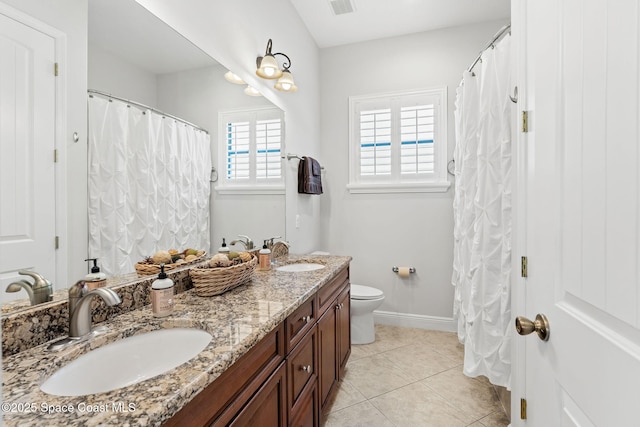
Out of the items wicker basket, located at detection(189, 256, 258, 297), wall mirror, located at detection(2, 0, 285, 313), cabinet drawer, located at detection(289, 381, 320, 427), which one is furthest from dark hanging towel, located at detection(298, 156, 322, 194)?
cabinet drawer, located at detection(289, 381, 320, 427)

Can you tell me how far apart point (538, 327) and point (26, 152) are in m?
1.46

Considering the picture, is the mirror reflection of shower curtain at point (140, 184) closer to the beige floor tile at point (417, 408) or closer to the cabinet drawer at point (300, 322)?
the cabinet drawer at point (300, 322)

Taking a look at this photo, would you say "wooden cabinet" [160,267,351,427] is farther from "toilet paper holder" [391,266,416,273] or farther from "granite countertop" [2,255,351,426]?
"toilet paper holder" [391,266,416,273]

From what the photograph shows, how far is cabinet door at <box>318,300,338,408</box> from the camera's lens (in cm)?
168

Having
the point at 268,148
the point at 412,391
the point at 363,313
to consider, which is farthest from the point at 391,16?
the point at 412,391

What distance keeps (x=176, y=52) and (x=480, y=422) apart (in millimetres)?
2525

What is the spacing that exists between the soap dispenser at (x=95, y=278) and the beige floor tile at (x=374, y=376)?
1.72 m

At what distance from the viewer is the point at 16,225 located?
0.83 meters

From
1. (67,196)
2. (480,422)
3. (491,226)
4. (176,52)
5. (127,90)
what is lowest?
(480,422)

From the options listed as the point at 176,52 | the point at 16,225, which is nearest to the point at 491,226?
the point at 176,52

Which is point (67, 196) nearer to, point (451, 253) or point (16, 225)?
point (16, 225)

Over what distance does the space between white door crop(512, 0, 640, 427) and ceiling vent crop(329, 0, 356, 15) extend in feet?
6.66

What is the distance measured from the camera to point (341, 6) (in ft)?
8.88

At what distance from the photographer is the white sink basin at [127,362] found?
76 centimetres
